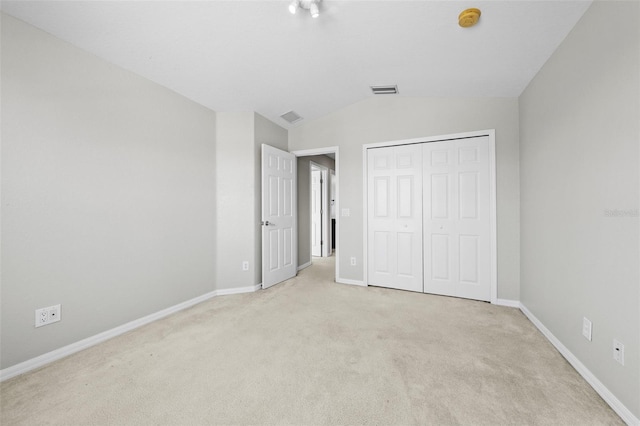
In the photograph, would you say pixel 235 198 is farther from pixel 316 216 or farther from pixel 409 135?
pixel 316 216

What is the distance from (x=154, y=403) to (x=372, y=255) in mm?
2703

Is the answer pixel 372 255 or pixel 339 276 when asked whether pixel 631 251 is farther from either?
pixel 339 276

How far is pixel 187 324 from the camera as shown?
2.36m

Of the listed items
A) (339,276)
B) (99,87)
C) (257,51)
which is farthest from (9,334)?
(339,276)

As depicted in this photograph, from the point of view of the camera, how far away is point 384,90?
309cm

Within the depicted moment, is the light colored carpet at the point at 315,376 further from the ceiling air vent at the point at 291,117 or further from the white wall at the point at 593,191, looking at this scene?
the ceiling air vent at the point at 291,117

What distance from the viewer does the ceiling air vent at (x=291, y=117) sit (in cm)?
349

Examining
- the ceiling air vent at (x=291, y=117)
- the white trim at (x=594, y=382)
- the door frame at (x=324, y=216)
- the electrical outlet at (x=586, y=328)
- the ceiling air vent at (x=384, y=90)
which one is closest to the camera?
the white trim at (x=594, y=382)

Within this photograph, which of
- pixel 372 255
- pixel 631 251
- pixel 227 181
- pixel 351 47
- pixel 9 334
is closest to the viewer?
pixel 631 251

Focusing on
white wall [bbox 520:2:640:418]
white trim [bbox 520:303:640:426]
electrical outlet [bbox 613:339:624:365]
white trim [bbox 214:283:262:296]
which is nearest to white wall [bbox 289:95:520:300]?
white wall [bbox 520:2:640:418]

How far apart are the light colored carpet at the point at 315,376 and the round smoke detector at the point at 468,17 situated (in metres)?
2.38

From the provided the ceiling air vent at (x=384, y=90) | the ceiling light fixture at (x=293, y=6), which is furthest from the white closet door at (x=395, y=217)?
the ceiling light fixture at (x=293, y=6)

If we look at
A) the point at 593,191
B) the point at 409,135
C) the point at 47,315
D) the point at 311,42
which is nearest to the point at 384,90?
the point at 409,135

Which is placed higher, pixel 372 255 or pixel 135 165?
pixel 135 165
